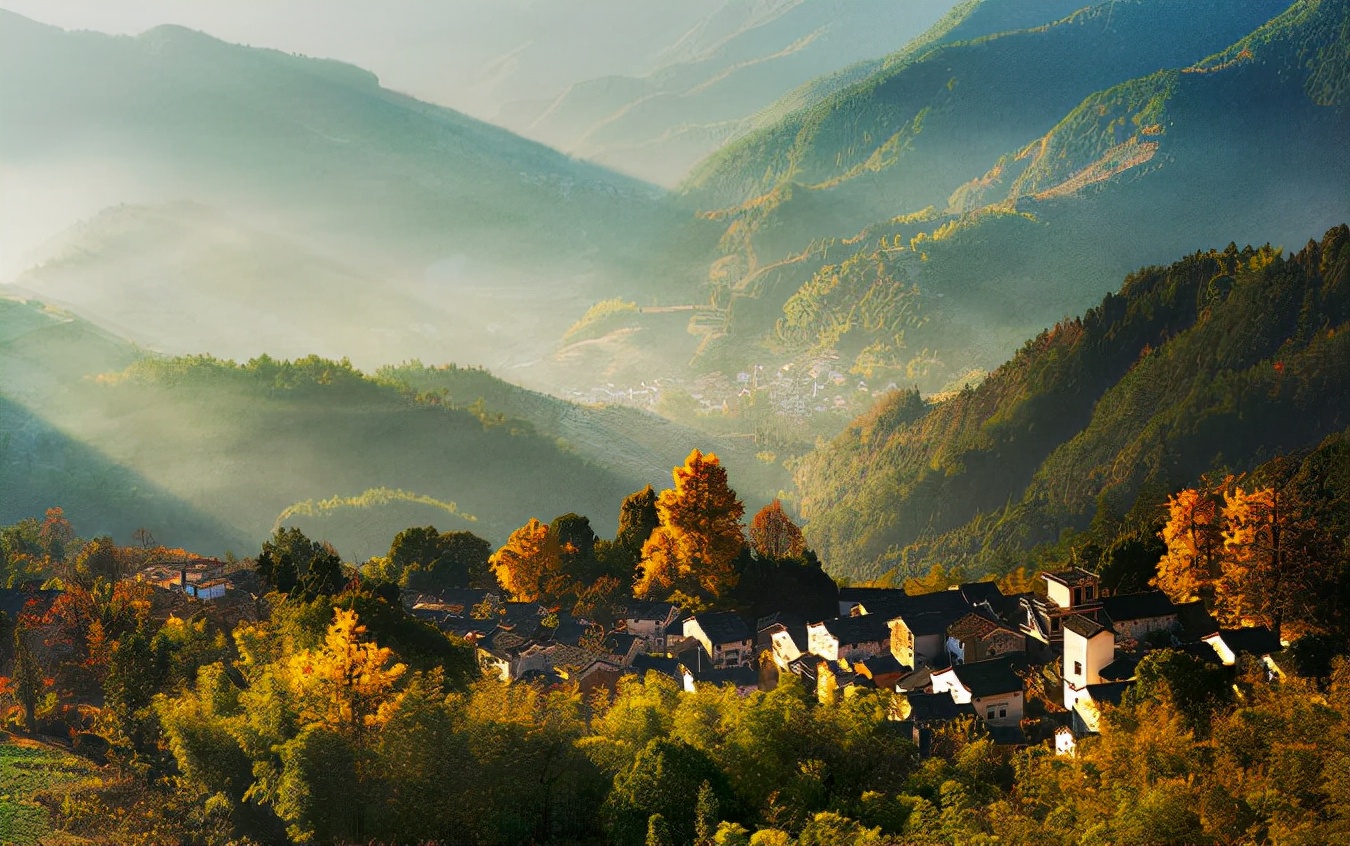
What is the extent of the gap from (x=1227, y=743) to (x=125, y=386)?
109541 mm

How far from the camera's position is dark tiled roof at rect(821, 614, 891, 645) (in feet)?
118

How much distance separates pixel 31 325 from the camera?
417ft

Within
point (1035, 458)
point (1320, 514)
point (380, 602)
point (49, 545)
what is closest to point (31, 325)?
point (49, 545)

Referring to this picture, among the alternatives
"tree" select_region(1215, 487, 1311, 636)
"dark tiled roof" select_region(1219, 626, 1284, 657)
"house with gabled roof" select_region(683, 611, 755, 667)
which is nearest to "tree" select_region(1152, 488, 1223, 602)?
"tree" select_region(1215, 487, 1311, 636)

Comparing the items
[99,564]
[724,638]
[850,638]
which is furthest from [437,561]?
[850,638]

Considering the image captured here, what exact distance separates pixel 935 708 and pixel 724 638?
921 centimetres

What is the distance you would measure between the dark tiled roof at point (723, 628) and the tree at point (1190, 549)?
A: 1134 centimetres

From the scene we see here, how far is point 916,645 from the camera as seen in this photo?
3512 cm

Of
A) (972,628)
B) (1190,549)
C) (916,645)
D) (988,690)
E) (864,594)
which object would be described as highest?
(1190,549)

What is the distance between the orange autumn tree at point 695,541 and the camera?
42688mm

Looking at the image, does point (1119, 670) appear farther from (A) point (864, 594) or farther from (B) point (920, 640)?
(A) point (864, 594)

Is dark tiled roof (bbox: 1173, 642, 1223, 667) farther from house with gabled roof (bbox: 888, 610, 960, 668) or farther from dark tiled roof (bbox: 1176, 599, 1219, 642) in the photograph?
house with gabled roof (bbox: 888, 610, 960, 668)

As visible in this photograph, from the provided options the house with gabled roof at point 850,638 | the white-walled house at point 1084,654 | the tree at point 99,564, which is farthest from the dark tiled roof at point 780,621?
the tree at point 99,564

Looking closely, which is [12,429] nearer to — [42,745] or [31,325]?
[31,325]
